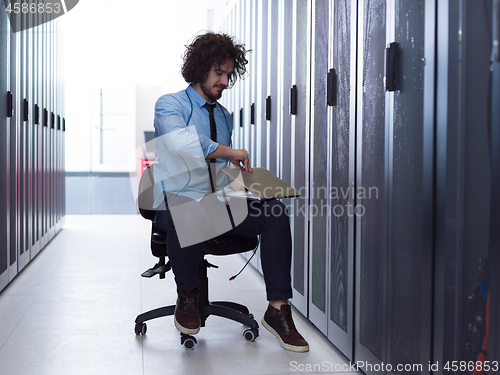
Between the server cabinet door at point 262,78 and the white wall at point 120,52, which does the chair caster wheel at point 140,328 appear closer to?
the server cabinet door at point 262,78

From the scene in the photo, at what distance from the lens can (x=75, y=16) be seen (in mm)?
6312

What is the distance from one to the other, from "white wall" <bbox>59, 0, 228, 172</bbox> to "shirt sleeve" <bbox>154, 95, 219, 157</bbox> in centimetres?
493

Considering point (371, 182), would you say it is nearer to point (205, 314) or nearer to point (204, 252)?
point (204, 252)

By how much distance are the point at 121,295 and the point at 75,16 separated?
490cm

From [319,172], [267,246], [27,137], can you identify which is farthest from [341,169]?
[27,137]

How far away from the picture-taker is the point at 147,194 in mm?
1910

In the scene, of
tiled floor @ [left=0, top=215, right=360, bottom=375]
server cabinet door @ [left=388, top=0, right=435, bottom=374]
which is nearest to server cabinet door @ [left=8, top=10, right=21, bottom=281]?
tiled floor @ [left=0, top=215, right=360, bottom=375]

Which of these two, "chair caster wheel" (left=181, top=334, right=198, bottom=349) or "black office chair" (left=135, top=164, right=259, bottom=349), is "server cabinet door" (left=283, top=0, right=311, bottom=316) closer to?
"black office chair" (left=135, top=164, right=259, bottom=349)

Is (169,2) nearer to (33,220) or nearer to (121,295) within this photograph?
(33,220)

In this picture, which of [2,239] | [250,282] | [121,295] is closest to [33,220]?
[2,239]

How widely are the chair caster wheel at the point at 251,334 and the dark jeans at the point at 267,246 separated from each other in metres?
0.20

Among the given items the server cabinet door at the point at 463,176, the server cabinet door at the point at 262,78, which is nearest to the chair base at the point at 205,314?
the server cabinet door at the point at 463,176

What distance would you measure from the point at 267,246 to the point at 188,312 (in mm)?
399

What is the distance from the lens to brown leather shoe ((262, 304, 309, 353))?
6.01ft
